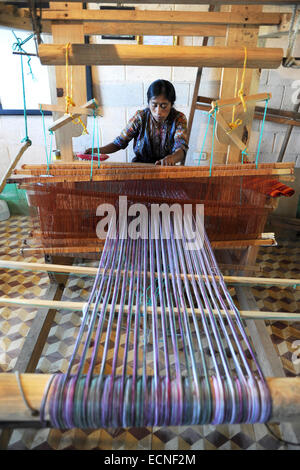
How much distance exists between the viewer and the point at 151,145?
261 centimetres

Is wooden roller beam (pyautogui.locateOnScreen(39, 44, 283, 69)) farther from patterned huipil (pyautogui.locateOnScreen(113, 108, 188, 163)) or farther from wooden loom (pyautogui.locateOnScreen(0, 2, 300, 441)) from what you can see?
patterned huipil (pyautogui.locateOnScreen(113, 108, 188, 163))

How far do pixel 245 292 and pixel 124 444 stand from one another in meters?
1.26

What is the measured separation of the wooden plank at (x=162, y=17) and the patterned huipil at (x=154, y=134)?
32.8 inches

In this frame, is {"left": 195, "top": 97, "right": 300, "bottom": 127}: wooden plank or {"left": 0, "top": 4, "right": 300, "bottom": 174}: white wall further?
{"left": 0, "top": 4, "right": 300, "bottom": 174}: white wall

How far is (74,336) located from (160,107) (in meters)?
1.77

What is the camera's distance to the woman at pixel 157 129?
2281 millimetres

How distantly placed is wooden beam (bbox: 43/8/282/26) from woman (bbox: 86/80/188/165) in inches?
24.4

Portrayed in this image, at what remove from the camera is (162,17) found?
61.2 inches

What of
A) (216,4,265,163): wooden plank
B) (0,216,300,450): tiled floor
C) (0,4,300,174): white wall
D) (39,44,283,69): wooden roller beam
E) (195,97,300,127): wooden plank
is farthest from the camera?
(0,4,300,174): white wall

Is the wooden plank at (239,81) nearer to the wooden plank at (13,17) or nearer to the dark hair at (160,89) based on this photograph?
the dark hair at (160,89)

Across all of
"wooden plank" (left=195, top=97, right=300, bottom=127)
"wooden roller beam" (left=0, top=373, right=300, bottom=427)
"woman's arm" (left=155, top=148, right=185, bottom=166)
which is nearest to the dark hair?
A: "woman's arm" (left=155, top=148, right=185, bottom=166)

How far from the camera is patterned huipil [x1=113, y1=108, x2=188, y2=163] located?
2461 mm

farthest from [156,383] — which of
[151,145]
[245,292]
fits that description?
[151,145]

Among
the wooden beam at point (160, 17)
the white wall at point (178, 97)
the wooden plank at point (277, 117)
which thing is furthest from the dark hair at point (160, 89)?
the white wall at point (178, 97)
